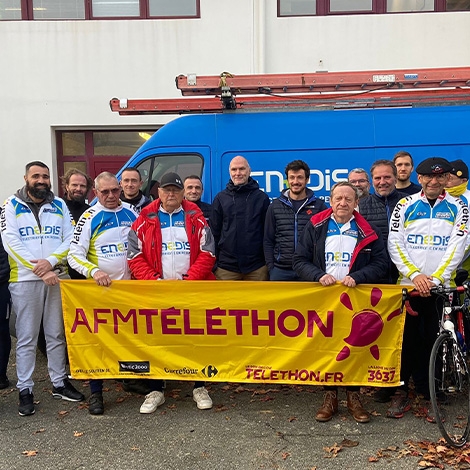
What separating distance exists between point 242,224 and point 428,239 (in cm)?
178

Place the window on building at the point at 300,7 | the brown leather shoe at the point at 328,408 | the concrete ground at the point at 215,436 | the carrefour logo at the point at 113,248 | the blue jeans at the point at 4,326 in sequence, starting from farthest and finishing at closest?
the window on building at the point at 300,7 < the blue jeans at the point at 4,326 < the carrefour logo at the point at 113,248 < the brown leather shoe at the point at 328,408 < the concrete ground at the point at 215,436

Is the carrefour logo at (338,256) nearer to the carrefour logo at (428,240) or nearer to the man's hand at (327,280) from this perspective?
the man's hand at (327,280)

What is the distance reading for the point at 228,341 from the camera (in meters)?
4.33

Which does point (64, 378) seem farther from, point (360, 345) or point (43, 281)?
point (360, 345)

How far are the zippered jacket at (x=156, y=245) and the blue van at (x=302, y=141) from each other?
193 cm

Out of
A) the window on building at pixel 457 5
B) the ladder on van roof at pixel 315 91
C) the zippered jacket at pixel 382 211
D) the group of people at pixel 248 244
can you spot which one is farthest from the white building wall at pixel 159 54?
the zippered jacket at pixel 382 211

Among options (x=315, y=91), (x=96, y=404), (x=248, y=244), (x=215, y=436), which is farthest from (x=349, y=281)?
(x=315, y=91)

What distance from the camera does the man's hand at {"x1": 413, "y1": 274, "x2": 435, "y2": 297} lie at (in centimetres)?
383

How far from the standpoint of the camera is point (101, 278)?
4238mm

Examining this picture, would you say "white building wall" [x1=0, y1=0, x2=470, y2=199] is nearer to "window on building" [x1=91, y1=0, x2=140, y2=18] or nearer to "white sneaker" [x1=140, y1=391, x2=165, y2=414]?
"window on building" [x1=91, y1=0, x2=140, y2=18]

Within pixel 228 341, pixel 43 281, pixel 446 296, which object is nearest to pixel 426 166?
pixel 446 296

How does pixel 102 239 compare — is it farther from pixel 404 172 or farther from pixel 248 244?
pixel 404 172

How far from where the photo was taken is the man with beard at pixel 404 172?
497cm

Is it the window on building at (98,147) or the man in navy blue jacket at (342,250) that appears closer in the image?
the man in navy blue jacket at (342,250)
